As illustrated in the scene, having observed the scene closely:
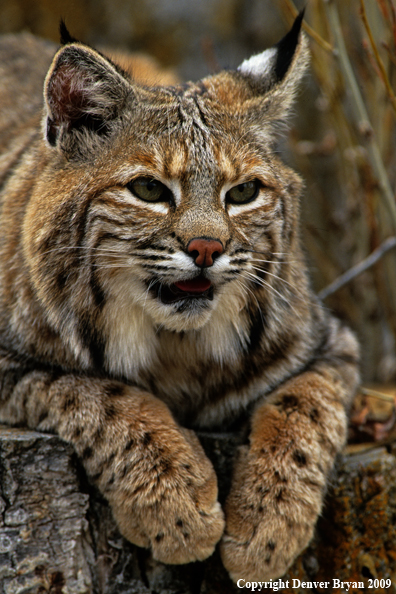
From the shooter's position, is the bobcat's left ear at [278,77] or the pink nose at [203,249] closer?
the pink nose at [203,249]

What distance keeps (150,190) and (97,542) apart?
1.41m

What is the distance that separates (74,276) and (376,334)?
11.4 feet

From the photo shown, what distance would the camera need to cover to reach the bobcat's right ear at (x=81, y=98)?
2.65m

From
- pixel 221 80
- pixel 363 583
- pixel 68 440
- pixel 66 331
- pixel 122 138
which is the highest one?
pixel 221 80

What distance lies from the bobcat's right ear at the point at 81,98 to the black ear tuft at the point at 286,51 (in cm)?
71

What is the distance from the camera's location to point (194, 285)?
2.54 metres

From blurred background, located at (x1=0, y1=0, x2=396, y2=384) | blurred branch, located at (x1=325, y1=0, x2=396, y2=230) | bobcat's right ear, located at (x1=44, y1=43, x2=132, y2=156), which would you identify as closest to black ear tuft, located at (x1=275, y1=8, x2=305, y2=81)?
blurred background, located at (x1=0, y1=0, x2=396, y2=384)

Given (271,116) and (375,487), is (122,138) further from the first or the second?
(375,487)

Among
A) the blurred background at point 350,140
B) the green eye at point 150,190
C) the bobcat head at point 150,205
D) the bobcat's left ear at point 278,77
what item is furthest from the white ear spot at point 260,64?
the green eye at point 150,190

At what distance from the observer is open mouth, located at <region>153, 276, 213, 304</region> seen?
8.32ft

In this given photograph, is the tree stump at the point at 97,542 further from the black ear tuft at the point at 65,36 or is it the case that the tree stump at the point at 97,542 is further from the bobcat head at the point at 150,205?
the black ear tuft at the point at 65,36

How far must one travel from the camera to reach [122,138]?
106 inches

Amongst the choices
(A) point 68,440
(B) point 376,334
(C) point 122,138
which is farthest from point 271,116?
(B) point 376,334

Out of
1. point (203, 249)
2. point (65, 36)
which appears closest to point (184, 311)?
point (203, 249)
